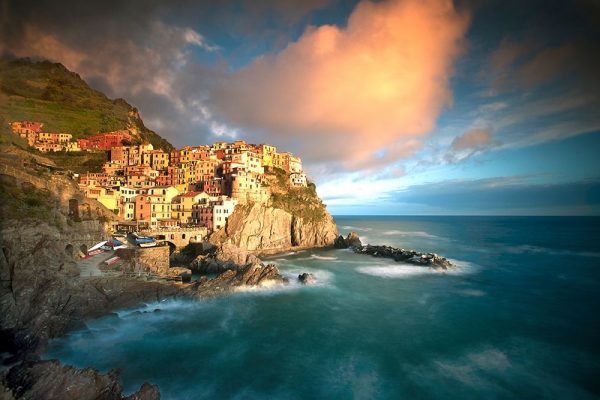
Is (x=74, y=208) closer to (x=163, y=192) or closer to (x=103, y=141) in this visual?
(x=163, y=192)

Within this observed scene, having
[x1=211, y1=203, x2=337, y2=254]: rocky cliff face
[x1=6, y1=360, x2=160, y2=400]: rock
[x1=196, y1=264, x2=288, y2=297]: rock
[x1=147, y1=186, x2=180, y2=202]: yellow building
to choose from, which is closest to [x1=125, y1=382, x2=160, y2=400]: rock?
[x1=6, y1=360, x2=160, y2=400]: rock

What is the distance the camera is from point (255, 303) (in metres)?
28.5

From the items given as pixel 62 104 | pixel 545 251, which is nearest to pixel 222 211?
pixel 545 251

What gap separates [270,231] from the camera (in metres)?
57.6

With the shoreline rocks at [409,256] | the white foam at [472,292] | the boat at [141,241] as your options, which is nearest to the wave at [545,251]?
the shoreline rocks at [409,256]

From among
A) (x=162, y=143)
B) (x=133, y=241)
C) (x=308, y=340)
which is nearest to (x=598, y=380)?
(x=308, y=340)

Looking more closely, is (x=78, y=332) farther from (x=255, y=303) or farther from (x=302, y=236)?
(x=302, y=236)

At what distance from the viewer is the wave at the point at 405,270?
40.8m

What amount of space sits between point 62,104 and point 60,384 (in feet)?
336

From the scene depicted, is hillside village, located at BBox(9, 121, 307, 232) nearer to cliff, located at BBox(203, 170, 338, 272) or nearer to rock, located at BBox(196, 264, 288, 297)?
cliff, located at BBox(203, 170, 338, 272)

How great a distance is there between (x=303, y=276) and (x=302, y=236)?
2627 centimetres

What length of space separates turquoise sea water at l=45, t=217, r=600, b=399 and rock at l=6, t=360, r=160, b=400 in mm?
3589

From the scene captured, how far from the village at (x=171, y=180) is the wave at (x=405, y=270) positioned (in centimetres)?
2632

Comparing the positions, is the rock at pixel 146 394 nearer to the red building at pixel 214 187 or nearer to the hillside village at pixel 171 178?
the hillside village at pixel 171 178
